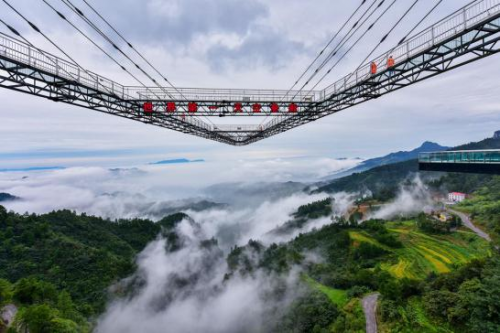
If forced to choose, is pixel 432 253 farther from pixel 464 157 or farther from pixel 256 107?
pixel 256 107

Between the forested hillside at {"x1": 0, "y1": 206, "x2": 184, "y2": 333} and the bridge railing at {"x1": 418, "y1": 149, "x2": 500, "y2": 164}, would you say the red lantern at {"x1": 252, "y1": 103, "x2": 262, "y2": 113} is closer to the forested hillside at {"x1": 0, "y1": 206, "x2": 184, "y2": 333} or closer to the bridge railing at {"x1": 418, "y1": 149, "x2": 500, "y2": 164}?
the bridge railing at {"x1": 418, "y1": 149, "x2": 500, "y2": 164}

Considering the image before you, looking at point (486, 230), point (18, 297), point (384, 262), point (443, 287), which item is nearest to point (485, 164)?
point (443, 287)

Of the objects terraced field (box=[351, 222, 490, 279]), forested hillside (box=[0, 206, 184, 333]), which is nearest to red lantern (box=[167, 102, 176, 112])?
forested hillside (box=[0, 206, 184, 333])

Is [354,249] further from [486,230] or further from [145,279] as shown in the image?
[145,279]

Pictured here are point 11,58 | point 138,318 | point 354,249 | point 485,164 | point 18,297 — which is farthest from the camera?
point 138,318

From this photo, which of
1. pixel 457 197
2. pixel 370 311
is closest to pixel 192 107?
pixel 370 311

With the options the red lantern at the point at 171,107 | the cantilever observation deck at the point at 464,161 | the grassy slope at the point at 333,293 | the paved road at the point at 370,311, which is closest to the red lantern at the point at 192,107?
the red lantern at the point at 171,107
